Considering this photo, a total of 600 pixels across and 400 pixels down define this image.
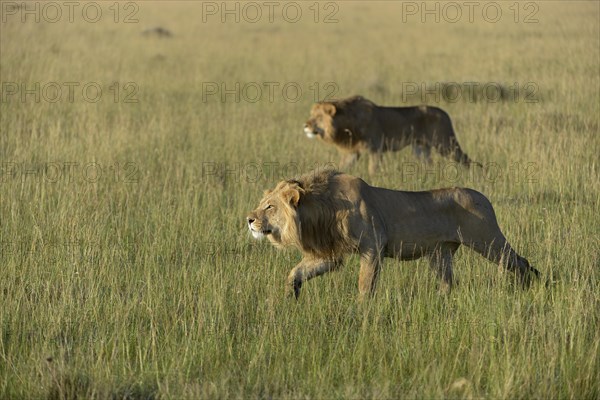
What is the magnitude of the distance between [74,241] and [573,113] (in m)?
8.51

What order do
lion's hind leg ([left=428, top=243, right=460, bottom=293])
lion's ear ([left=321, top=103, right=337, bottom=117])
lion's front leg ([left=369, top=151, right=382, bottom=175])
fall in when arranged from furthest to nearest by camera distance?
lion's ear ([left=321, top=103, right=337, bottom=117])
lion's front leg ([left=369, top=151, right=382, bottom=175])
lion's hind leg ([left=428, top=243, right=460, bottom=293])

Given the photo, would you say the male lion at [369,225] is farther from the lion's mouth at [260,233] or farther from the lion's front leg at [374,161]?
the lion's front leg at [374,161]

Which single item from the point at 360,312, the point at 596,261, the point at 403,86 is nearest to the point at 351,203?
the point at 360,312

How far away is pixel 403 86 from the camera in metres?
17.7

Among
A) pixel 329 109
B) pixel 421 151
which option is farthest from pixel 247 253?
pixel 421 151

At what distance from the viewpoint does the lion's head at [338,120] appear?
35.9 feet

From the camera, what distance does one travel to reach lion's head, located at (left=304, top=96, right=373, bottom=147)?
430 inches

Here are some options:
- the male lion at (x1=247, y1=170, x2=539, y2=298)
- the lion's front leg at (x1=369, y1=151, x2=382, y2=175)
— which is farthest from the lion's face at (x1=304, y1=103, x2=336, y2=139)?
the male lion at (x1=247, y1=170, x2=539, y2=298)

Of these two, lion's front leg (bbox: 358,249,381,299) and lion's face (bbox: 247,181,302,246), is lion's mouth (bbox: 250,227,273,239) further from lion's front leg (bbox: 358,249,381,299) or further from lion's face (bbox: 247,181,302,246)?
lion's front leg (bbox: 358,249,381,299)

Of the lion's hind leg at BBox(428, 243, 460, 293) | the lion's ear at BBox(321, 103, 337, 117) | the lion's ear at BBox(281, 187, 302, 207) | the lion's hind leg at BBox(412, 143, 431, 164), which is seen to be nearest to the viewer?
the lion's ear at BBox(281, 187, 302, 207)

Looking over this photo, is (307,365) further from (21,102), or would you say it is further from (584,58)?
(584,58)

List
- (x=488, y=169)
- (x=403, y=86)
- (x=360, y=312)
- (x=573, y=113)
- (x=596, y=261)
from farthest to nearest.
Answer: (x=403, y=86)
(x=573, y=113)
(x=488, y=169)
(x=596, y=261)
(x=360, y=312)

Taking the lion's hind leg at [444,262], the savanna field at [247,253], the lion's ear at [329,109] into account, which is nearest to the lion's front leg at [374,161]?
the savanna field at [247,253]

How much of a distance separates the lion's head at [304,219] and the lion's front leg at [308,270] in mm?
66
